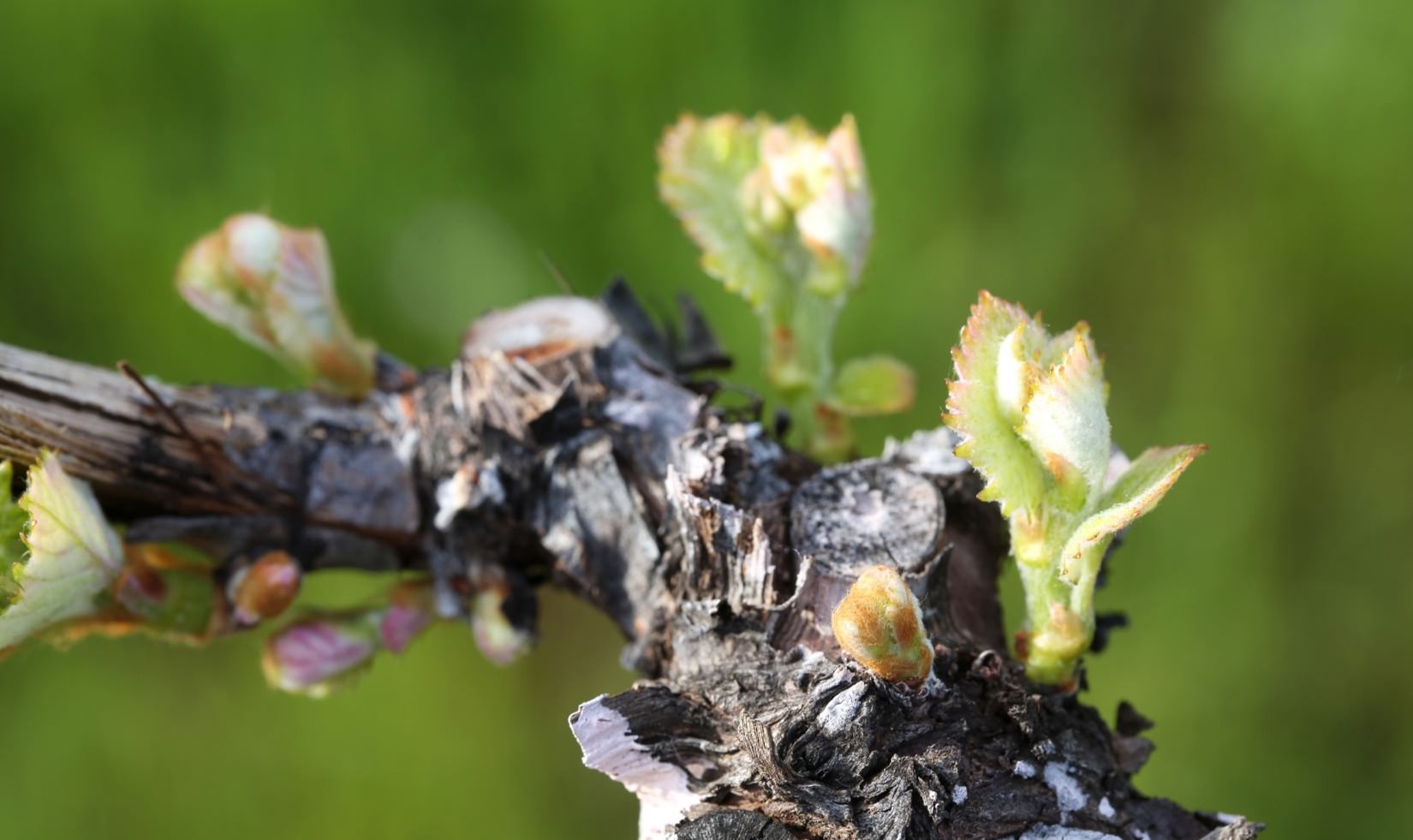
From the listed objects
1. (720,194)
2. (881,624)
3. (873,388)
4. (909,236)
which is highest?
(909,236)

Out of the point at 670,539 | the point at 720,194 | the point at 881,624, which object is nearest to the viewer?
the point at 881,624

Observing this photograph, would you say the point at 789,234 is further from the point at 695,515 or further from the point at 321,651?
the point at 321,651

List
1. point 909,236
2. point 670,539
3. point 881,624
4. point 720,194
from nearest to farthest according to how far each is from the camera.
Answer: point 881,624 < point 670,539 < point 720,194 < point 909,236

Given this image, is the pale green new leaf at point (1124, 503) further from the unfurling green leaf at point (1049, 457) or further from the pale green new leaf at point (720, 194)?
the pale green new leaf at point (720, 194)

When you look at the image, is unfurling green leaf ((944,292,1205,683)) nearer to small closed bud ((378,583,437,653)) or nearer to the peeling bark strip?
the peeling bark strip

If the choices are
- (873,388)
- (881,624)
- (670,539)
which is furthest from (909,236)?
(881,624)

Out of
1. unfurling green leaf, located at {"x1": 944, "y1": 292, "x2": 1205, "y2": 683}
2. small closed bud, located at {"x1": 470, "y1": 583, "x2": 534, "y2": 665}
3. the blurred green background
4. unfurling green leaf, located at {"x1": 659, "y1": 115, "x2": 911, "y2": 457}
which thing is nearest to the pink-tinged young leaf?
unfurling green leaf, located at {"x1": 944, "y1": 292, "x2": 1205, "y2": 683}
